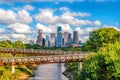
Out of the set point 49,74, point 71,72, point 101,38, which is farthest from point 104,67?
point 49,74

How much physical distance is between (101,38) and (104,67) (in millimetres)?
72714

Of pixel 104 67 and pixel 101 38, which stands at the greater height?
pixel 101 38

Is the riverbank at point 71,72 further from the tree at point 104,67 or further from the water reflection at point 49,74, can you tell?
the tree at point 104,67

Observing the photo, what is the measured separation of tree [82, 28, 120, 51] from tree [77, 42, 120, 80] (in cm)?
6919

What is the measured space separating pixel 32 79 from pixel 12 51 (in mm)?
33313

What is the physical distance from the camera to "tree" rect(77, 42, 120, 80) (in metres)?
54.8

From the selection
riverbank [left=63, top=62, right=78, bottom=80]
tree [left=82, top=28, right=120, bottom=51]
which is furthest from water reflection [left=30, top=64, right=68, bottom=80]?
tree [left=82, top=28, right=120, bottom=51]

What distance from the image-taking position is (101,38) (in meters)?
129

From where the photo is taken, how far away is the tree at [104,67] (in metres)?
54.8

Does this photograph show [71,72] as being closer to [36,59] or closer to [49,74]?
[49,74]

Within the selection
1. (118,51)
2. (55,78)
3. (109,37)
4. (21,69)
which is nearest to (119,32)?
(109,37)

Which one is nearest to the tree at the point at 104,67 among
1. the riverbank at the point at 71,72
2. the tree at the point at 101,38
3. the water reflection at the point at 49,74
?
the riverbank at the point at 71,72

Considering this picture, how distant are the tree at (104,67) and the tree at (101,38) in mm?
69191

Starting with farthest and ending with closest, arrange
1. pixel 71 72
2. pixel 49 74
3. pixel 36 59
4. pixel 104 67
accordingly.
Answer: pixel 49 74 → pixel 71 72 → pixel 36 59 → pixel 104 67
